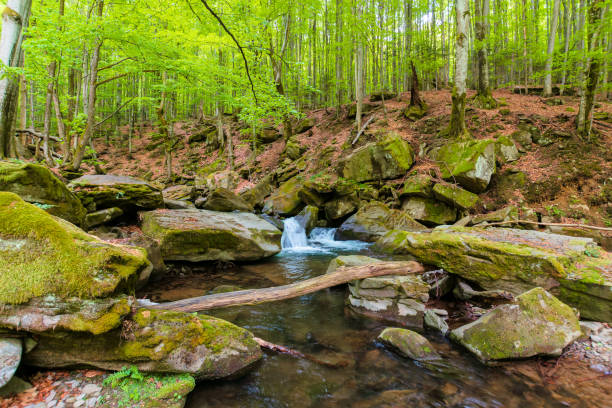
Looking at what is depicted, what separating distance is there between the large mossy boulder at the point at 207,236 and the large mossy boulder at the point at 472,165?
699 cm

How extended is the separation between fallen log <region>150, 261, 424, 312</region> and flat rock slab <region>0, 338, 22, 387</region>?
1.31 metres

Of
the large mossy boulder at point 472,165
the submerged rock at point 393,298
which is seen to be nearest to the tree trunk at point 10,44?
the submerged rock at point 393,298

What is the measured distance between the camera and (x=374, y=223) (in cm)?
1023

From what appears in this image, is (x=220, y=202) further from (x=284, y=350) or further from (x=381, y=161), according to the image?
(x=284, y=350)

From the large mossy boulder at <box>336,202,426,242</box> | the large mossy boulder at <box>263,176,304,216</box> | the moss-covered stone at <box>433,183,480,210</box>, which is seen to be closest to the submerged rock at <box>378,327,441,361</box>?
the large mossy boulder at <box>336,202,426,242</box>

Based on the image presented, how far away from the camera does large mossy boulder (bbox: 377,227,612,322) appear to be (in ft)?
12.8

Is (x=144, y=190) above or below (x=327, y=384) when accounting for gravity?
above

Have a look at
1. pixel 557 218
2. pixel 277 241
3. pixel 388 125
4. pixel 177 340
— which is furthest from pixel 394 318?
pixel 388 125

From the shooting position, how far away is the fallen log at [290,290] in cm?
380

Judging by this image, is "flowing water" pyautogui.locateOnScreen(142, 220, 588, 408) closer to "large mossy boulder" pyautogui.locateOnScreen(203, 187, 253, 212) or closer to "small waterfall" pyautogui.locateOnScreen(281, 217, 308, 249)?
"small waterfall" pyautogui.locateOnScreen(281, 217, 308, 249)

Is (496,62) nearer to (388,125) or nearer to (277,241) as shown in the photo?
(388,125)

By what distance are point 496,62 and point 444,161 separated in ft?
48.7

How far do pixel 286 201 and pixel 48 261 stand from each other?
422 inches

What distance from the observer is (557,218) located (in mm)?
8125
